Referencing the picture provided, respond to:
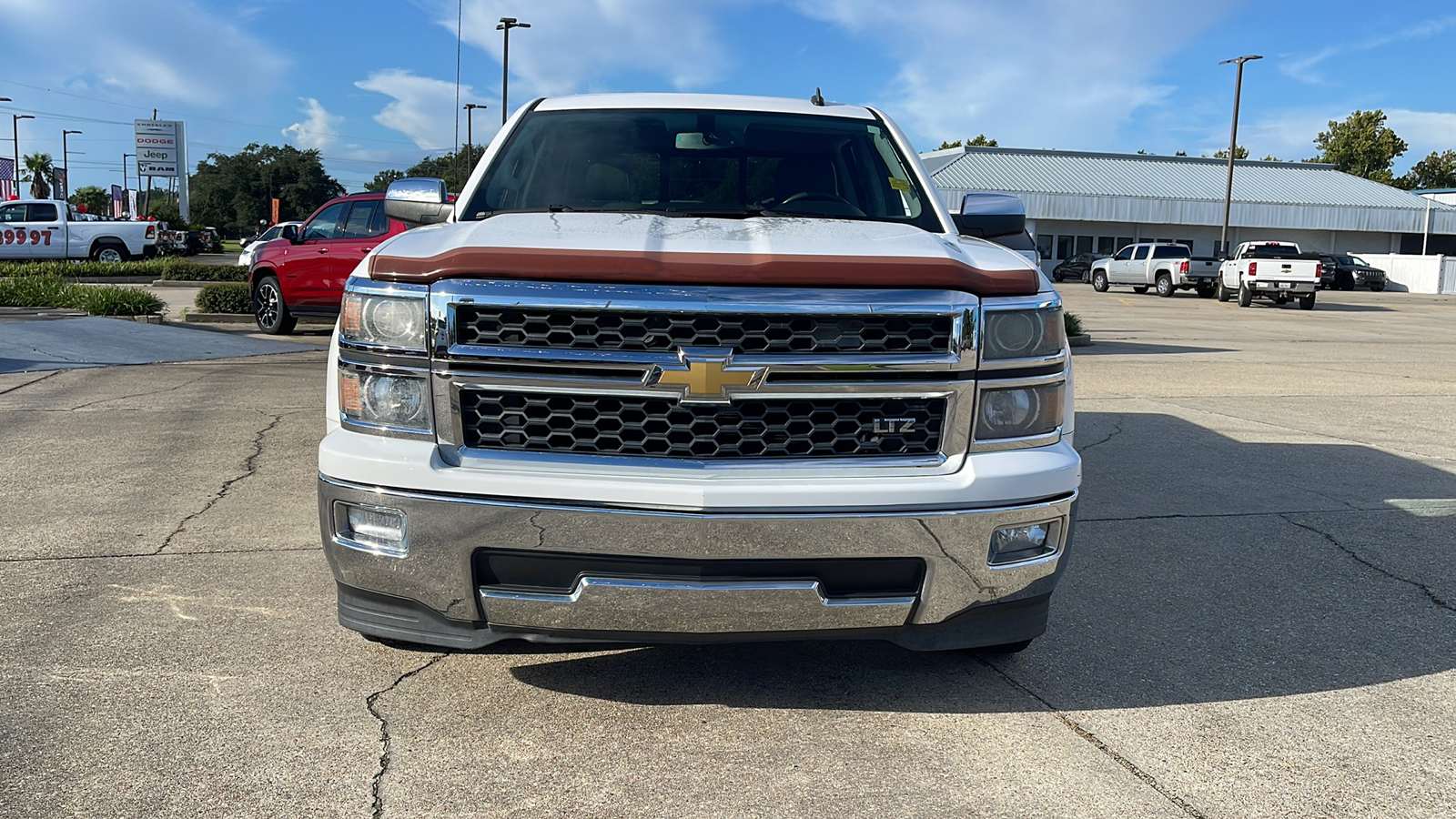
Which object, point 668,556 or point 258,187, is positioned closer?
point 668,556

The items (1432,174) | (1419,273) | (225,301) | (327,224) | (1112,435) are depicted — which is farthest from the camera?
(1432,174)

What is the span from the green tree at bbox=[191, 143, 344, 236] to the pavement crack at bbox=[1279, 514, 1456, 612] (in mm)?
99069

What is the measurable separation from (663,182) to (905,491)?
79.4 inches

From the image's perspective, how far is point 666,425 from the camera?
285cm

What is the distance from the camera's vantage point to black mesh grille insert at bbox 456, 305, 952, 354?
9.18 feet

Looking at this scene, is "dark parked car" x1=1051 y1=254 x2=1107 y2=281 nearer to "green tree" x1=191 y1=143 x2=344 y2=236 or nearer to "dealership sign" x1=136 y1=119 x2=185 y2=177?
"dealership sign" x1=136 y1=119 x2=185 y2=177

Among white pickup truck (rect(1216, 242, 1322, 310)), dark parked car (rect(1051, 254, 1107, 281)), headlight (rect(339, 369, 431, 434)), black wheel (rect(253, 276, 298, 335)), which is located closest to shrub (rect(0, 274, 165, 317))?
black wheel (rect(253, 276, 298, 335))

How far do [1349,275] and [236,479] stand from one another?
1769 inches

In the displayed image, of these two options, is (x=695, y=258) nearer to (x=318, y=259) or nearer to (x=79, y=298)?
(x=318, y=259)

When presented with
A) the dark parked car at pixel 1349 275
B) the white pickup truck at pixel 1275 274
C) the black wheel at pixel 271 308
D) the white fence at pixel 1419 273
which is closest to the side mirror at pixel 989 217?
the black wheel at pixel 271 308

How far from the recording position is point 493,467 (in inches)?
111

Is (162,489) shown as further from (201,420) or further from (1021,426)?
(1021,426)

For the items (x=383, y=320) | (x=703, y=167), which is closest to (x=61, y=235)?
(x=703, y=167)

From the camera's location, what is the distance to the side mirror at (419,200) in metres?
4.43
